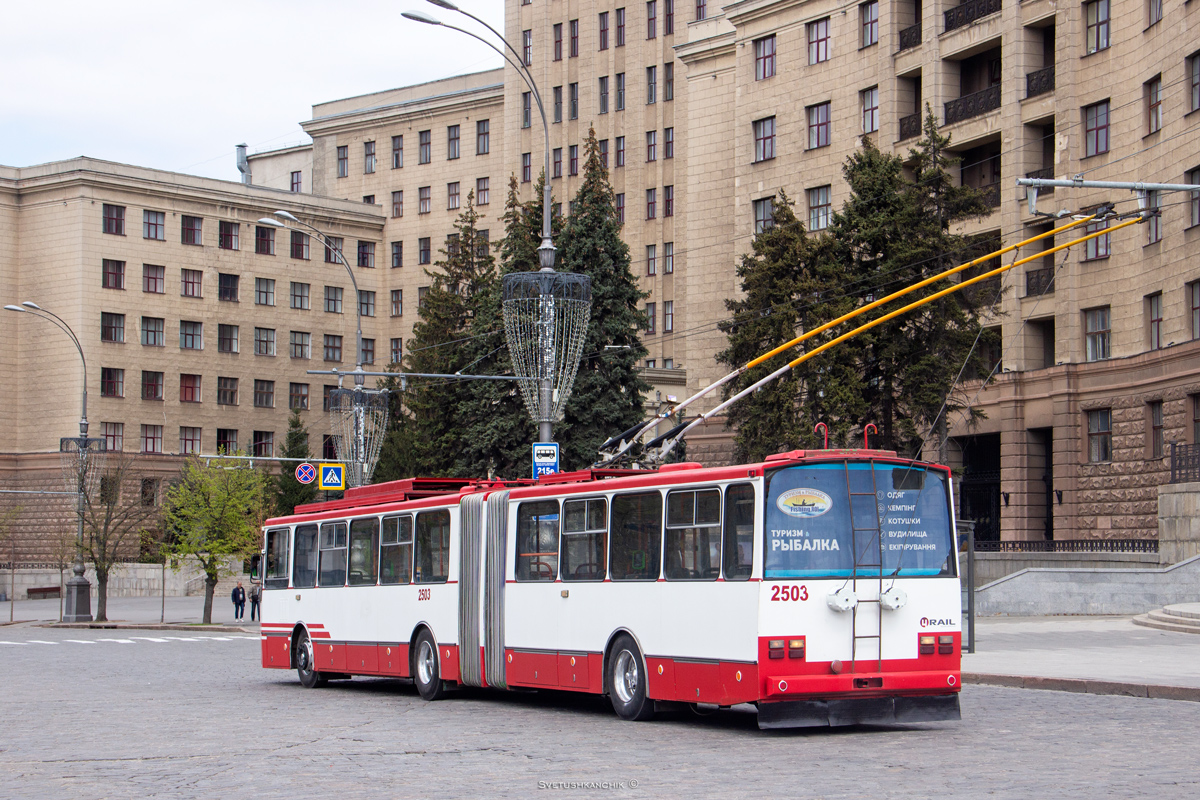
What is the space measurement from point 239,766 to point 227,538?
130 feet

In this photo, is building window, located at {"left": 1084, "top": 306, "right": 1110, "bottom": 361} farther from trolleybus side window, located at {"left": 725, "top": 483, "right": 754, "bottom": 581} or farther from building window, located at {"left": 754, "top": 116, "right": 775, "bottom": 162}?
trolleybus side window, located at {"left": 725, "top": 483, "right": 754, "bottom": 581}

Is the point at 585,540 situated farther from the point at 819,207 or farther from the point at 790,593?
the point at 819,207

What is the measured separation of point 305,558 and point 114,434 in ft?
204

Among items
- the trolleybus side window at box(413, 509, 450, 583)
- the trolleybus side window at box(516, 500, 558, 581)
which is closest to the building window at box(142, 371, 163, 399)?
the trolleybus side window at box(413, 509, 450, 583)

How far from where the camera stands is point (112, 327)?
8300cm

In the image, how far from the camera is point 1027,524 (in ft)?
156

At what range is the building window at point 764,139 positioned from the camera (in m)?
59.0

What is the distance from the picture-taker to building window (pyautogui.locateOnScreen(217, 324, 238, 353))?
8756cm

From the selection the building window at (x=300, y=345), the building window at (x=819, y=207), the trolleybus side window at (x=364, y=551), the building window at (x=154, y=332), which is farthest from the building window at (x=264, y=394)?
the trolleybus side window at (x=364, y=551)

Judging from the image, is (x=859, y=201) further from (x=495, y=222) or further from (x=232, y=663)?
(x=495, y=222)

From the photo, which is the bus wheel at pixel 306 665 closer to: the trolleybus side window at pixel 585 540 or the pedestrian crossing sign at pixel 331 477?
the trolleybus side window at pixel 585 540

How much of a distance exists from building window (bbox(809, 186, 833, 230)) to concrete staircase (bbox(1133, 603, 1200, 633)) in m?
26.2

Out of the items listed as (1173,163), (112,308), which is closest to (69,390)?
(112,308)

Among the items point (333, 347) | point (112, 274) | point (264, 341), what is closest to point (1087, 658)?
point (112, 274)
